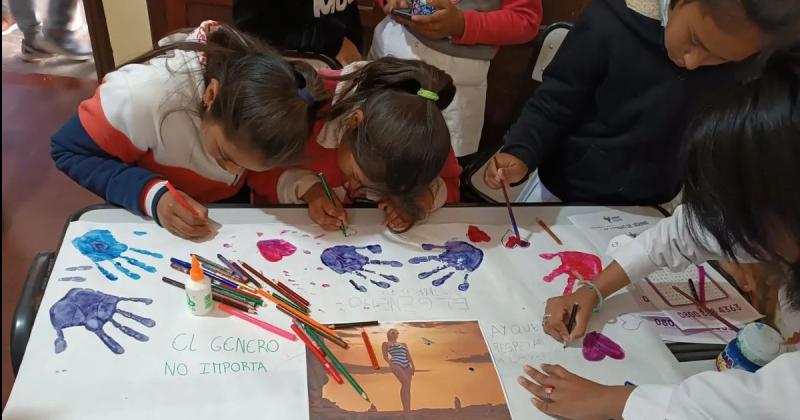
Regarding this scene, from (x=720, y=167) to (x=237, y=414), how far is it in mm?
654

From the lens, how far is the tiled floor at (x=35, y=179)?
6.26 feet

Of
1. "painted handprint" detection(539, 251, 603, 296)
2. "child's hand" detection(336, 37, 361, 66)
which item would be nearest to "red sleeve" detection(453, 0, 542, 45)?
"child's hand" detection(336, 37, 361, 66)

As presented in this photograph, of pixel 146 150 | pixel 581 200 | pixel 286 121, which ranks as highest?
pixel 286 121

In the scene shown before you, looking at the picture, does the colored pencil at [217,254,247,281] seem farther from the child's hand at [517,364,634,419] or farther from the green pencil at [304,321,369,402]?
the child's hand at [517,364,634,419]

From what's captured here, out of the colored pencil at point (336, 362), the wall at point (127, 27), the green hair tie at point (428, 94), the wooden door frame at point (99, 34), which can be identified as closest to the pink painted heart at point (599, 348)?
the colored pencil at point (336, 362)

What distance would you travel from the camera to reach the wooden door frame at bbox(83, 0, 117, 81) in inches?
86.8

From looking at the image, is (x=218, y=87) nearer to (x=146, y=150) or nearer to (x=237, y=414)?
(x=146, y=150)

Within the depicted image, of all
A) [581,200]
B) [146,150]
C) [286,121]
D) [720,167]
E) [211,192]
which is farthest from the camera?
[581,200]

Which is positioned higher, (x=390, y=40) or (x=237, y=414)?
(x=390, y=40)

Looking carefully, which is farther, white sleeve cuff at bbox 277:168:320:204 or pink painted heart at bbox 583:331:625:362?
white sleeve cuff at bbox 277:168:320:204

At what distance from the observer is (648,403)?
820 millimetres

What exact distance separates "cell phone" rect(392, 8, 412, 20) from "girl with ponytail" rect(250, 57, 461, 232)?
0.32 meters

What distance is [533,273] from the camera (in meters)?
1.12

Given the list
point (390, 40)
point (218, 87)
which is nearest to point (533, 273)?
point (218, 87)
